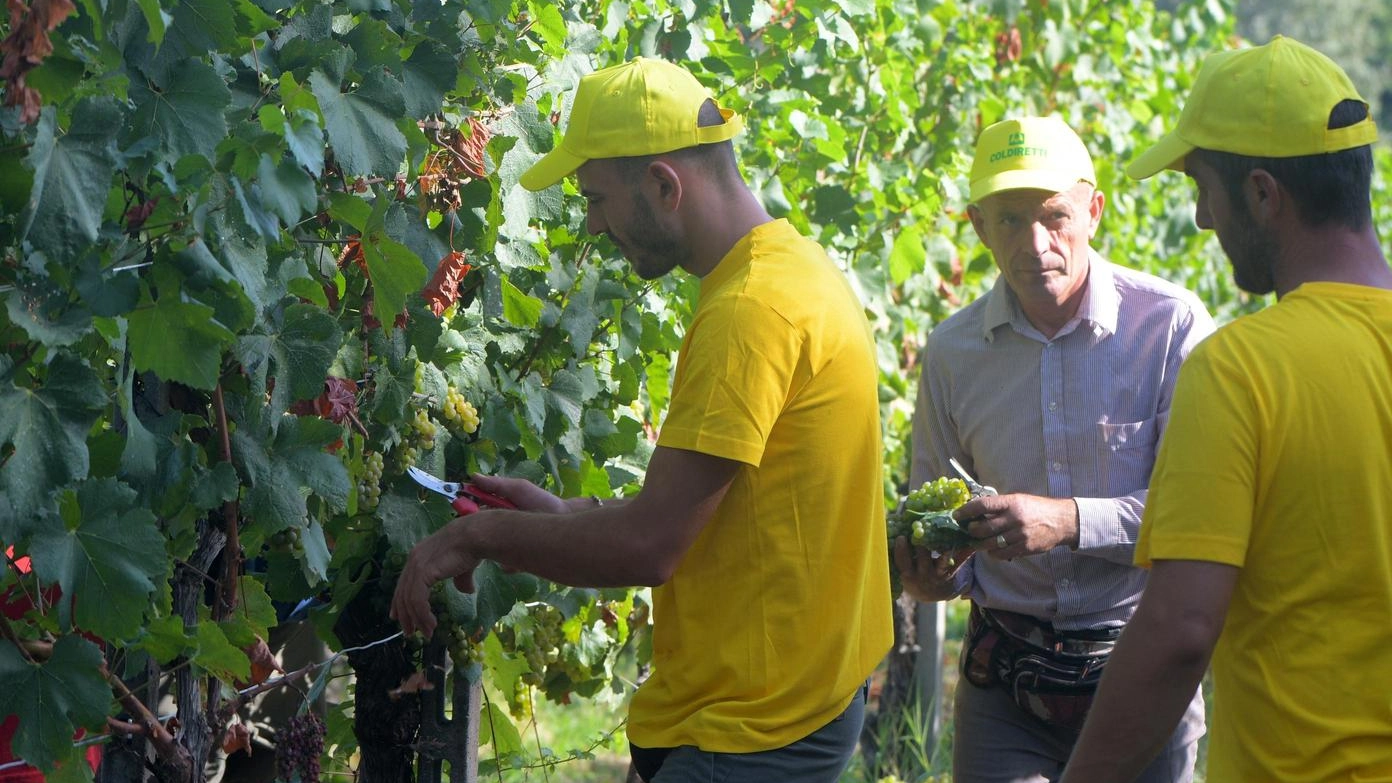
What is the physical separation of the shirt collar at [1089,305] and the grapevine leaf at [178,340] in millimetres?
1739

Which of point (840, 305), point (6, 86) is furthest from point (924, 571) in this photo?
point (6, 86)

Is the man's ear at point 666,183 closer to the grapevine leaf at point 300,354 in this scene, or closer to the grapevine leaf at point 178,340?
the grapevine leaf at point 300,354

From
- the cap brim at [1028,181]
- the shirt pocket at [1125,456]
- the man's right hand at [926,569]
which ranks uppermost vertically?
the cap brim at [1028,181]

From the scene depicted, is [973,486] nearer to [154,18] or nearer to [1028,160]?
[1028,160]

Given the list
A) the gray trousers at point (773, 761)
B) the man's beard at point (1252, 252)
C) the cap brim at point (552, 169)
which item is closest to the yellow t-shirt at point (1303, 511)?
the man's beard at point (1252, 252)

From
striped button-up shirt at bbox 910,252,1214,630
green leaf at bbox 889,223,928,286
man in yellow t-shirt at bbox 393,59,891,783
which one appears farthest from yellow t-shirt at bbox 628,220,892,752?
green leaf at bbox 889,223,928,286

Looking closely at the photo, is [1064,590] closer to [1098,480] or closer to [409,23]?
[1098,480]

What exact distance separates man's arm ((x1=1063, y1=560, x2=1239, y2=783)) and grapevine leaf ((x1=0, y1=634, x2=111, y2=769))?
114 centimetres

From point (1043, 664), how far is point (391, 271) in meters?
1.44

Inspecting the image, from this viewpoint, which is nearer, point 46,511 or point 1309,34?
point 46,511

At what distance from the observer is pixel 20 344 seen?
5.54 ft

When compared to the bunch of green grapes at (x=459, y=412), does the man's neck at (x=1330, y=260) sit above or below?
above

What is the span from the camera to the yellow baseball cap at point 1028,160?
3.01m

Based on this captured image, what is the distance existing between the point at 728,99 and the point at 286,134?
2.20m
